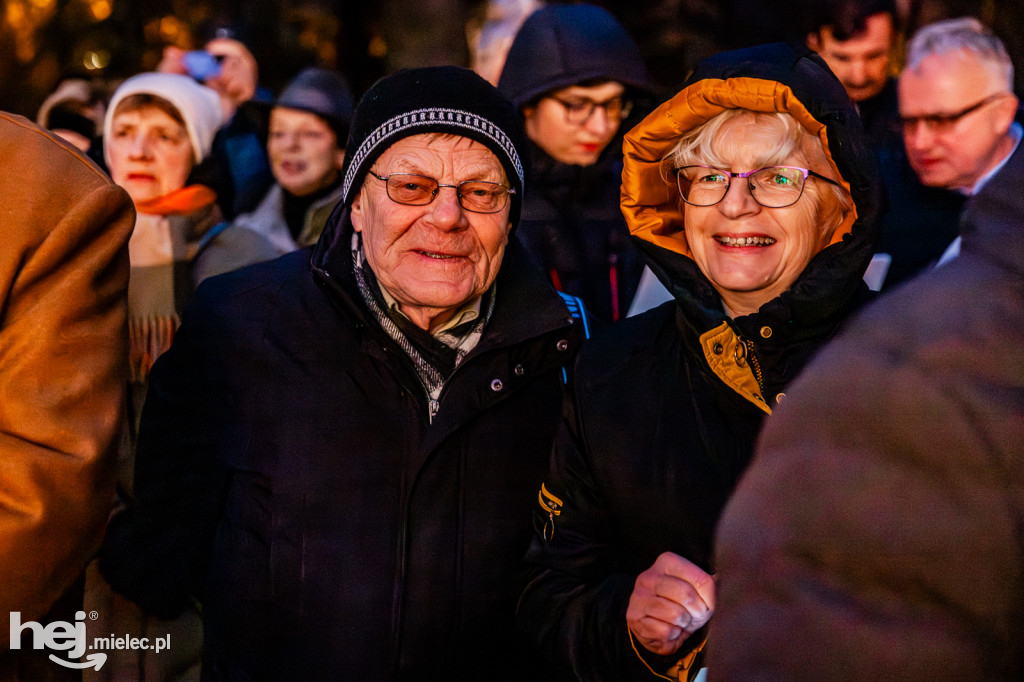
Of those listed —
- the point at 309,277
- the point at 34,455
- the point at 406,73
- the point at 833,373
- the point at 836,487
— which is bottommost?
the point at 34,455

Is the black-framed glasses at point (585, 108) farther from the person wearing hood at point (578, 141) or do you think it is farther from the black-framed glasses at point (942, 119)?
the black-framed glasses at point (942, 119)

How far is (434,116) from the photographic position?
8.75ft

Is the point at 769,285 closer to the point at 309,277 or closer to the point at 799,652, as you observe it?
the point at 309,277

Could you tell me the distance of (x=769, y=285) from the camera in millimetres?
2480

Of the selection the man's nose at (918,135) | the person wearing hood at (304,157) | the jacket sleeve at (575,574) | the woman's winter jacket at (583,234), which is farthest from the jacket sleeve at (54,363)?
the man's nose at (918,135)

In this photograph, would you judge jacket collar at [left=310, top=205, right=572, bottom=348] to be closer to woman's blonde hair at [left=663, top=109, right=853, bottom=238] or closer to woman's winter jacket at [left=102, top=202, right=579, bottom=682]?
woman's winter jacket at [left=102, top=202, right=579, bottom=682]

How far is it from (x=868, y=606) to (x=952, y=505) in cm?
13

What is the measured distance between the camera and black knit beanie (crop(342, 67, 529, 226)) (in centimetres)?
268

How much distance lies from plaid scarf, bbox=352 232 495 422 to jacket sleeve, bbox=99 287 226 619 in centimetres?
45

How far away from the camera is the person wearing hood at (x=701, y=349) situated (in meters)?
2.31

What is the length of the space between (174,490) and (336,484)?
54 centimetres

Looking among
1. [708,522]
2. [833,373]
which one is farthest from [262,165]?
[833,373]

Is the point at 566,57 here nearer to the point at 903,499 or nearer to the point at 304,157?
the point at 304,157

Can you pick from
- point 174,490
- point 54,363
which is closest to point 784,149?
point 54,363
